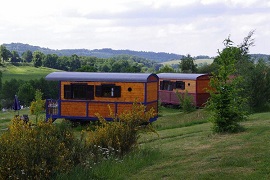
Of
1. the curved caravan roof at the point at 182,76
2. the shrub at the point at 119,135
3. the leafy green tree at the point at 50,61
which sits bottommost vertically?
the shrub at the point at 119,135

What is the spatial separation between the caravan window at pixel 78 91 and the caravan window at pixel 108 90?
0.36m

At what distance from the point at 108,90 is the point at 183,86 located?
12.5 m

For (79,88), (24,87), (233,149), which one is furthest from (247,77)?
(24,87)

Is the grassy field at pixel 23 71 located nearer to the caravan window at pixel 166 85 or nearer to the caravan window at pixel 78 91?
the caravan window at pixel 166 85

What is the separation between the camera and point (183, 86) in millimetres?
32094

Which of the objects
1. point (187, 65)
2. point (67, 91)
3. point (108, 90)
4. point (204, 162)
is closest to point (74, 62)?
Answer: point (187, 65)

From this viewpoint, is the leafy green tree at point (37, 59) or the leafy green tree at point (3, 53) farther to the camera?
the leafy green tree at point (37, 59)

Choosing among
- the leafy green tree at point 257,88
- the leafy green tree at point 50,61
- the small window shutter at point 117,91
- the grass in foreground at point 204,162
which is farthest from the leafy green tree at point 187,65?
the leafy green tree at point 50,61

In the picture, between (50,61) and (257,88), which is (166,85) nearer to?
(257,88)

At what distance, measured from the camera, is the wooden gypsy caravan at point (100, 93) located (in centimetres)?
2017

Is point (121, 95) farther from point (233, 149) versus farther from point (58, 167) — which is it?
point (58, 167)

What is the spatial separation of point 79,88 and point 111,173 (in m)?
12.8

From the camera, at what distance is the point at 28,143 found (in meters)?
7.93

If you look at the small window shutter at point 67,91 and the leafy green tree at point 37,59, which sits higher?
the leafy green tree at point 37,59
